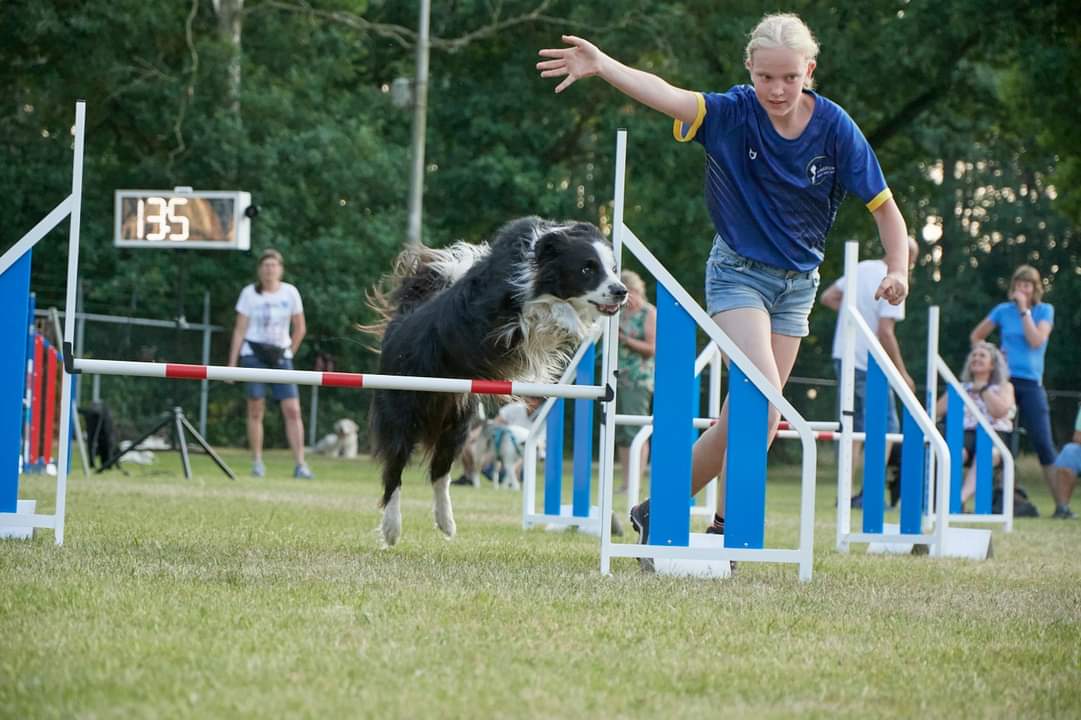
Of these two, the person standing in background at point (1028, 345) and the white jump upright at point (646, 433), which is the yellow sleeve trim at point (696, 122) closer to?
the white jump upright at point (646, 433)

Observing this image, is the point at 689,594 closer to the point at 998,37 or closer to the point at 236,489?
the point at 236,489

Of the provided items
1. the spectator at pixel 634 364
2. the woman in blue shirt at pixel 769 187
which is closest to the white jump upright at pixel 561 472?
the woman in blue shirt at pixel 769 187

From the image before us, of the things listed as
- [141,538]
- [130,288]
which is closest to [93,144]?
[130,288]

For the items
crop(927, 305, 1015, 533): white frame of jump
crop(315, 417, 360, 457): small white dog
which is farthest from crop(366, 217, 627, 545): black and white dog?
crop(315, 417, 360, 457): small white dog

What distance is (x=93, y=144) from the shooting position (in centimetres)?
2236

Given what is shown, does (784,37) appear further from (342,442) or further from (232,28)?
(232,28)

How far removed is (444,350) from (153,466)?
8604mm

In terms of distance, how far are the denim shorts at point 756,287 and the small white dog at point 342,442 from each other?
1532 cm

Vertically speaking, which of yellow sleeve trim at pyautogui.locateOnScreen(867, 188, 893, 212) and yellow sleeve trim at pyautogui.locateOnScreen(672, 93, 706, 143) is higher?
yellow sleeve trim at pyautogui.locateOnScreen(672, 93, 706, 143)

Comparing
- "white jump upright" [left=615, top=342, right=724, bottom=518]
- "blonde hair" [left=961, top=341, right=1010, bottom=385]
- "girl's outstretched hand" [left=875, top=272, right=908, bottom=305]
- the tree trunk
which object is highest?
the tree trunk

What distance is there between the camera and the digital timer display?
11.8 metres

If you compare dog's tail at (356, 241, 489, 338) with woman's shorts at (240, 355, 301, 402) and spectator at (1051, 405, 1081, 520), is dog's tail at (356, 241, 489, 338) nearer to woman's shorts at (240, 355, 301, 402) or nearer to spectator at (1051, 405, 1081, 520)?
woman's shorts at (240, 355, 301, 402)

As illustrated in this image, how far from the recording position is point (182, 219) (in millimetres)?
11852

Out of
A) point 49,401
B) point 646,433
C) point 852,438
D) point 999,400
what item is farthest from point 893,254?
point 49,401
